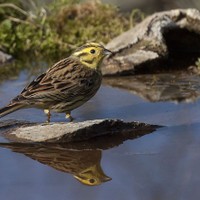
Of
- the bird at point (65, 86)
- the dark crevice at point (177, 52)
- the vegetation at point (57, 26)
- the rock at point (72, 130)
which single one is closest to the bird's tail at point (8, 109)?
the bird at point (65, 86)

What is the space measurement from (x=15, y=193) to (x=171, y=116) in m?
2.11

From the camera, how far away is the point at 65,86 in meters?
6.14

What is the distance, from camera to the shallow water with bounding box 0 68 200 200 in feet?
13.8

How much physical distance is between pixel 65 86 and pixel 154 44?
1.92 meters

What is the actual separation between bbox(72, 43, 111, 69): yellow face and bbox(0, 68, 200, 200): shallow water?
40cm

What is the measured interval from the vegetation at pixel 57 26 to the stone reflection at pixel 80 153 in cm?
359

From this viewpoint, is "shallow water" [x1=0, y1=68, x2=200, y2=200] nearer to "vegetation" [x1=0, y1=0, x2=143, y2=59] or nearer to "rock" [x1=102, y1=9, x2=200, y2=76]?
"rock" [x1=102, y1=9, x2=200, y2=76]

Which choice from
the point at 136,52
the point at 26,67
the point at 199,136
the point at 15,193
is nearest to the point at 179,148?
the point at 199,136

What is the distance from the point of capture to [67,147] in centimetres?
533

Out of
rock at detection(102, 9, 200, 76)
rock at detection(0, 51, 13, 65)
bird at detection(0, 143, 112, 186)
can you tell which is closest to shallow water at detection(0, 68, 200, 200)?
bird at detection(0, 143, 112, 186)

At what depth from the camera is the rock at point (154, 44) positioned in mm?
7707

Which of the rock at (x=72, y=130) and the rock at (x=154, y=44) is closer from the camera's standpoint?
the rock at (x=72, y=130)

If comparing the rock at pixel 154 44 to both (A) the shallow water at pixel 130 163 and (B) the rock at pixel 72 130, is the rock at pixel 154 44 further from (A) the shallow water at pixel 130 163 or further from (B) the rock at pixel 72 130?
(B) the rock at pixel 72 130

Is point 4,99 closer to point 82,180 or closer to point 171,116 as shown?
point 171,116
